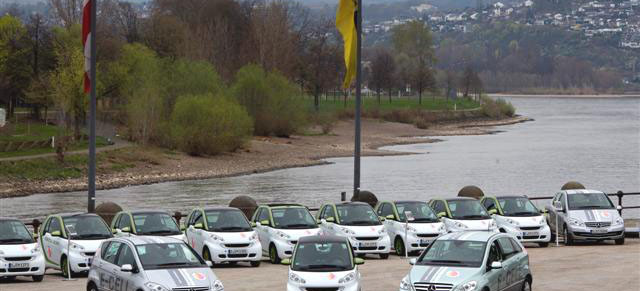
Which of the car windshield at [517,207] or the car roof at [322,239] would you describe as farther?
the car windshield at [517,207]

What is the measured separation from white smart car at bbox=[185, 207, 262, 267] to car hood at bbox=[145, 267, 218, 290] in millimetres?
8773

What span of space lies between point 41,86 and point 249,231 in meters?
76.6

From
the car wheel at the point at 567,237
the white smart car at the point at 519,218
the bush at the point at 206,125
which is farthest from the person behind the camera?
the bush at the point at 206,125

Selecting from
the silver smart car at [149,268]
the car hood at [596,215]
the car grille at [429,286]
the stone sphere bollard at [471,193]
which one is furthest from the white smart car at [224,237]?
the stone sphere bollard at [471,193]

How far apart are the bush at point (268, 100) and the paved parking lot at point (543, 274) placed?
88.0 meters

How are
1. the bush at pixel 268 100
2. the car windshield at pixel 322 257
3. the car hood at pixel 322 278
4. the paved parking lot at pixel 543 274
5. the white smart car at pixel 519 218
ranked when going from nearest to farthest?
the car hood at pixel 322 278
the car windshield at pixel 322 257
the paved parking lot at pixel 543 274
the white smart car at pixel 519 218
the bush at pixel 268 100

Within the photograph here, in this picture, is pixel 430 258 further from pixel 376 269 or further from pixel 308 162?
pixel 308 162

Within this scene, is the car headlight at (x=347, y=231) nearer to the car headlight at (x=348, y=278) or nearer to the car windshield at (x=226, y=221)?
the car windshield at (x=226, y=221)

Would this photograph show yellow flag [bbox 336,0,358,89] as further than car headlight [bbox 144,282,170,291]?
Yes

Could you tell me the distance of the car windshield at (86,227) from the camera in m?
29.9

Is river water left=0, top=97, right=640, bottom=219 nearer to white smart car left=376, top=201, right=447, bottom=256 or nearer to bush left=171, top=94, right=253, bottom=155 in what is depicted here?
bush left=171, top=94, right=253, bottom=155

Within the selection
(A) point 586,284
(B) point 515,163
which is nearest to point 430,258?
(A) point 586,284

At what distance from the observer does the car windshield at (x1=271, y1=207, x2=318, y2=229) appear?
32531mm

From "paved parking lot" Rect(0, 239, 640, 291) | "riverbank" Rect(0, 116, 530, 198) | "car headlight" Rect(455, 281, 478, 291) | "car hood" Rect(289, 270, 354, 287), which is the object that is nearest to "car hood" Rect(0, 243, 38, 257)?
"paved parking lot" Rect(0, 239, 640, 291)
